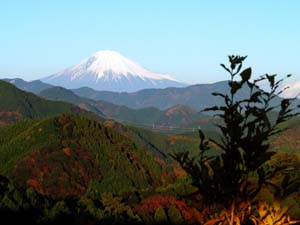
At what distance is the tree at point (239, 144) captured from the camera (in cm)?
1213

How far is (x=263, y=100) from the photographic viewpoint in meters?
12.3

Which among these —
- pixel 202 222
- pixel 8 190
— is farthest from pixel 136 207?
pixel 202 222

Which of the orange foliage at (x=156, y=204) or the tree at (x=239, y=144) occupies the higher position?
the tree at (x=239, y=144)

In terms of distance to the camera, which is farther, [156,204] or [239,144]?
[156,204]

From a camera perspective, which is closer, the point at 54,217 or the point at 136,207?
the point at 54,217

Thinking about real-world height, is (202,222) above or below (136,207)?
above

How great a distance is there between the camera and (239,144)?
40.5 feet

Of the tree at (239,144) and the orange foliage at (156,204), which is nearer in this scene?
the tree at (239,144)

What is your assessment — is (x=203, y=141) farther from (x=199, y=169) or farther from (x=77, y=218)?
(x=77, y=218)

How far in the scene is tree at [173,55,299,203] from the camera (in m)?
Result: 12.1

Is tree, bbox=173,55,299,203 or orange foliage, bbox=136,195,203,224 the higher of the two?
tree, bbox=173,55,299,203

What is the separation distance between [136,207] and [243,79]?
16115 centimetres

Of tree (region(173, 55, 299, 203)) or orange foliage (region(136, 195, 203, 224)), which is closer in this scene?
tree (region(173, 55, 299, 203))

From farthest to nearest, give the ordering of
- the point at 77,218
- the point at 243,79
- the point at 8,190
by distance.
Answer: the point at 8,190
the point at 77,218
the point at 243,79
